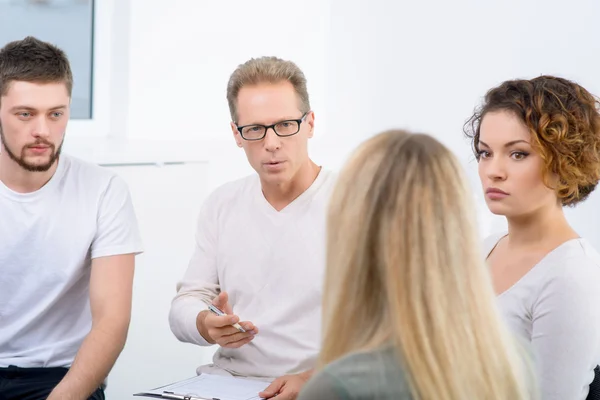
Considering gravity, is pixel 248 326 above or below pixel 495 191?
below

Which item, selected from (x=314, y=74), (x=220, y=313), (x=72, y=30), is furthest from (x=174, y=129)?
(x=220, y=313)

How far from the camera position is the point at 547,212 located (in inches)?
77.8

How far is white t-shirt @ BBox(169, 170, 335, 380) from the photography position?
2.26 metres

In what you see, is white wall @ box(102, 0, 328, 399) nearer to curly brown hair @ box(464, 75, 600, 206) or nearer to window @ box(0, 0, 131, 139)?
window @ box(0, 0, 131, 139)

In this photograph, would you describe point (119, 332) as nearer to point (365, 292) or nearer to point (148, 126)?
point (365, 292)

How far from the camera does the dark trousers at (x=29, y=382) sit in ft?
7.47

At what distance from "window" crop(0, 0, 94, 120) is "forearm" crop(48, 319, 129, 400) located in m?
1.61

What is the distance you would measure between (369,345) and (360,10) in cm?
327

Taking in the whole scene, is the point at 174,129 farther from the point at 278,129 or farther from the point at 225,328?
the point at 225,328

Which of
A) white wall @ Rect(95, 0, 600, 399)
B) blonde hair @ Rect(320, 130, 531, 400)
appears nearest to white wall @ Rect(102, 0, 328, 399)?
white wall @ Rect(95, 0, 600, 399)

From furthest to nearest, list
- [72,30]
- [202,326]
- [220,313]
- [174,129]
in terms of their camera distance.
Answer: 1. [174,129]
2. [72,30]
3. [202,326]
4. [220,313]

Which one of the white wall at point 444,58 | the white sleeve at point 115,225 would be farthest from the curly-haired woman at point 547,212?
the white wall at point 444,58

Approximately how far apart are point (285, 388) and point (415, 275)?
951mm

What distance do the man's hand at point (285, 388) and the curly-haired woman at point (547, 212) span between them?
1.70ft
